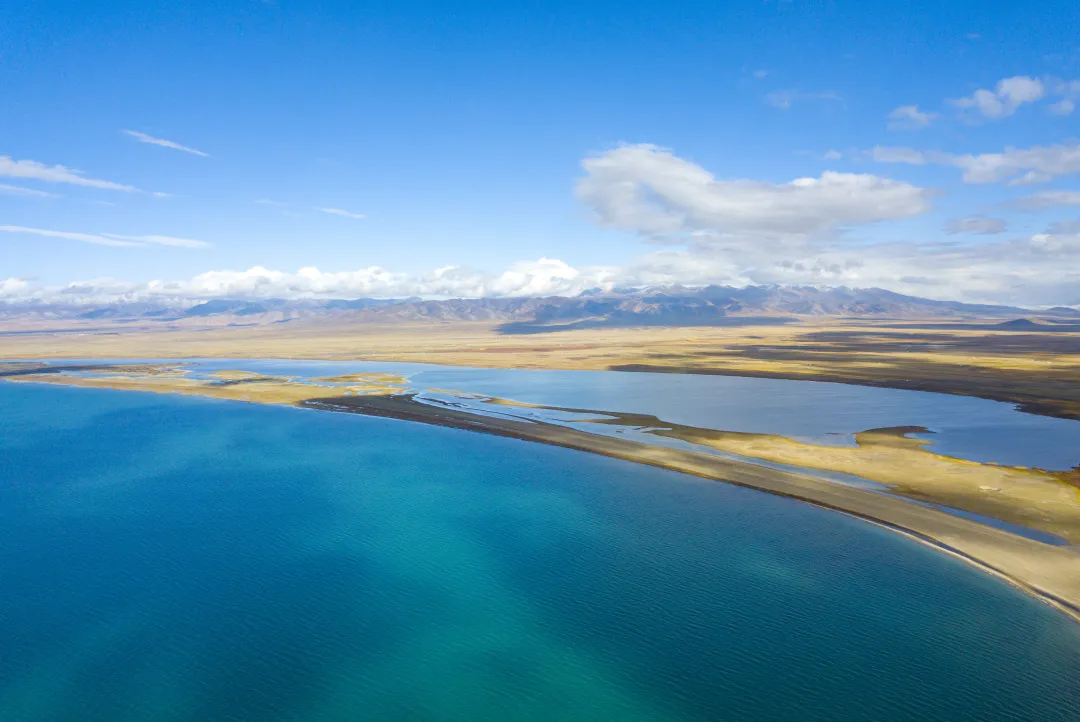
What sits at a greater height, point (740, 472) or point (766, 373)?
point (766, 373)

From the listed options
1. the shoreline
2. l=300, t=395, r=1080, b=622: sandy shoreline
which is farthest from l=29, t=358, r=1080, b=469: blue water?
l=300, t=395, r=1080, b=622: sandy shoreline

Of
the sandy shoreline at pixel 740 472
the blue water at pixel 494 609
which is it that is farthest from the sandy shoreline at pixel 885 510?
the blue water at pixel 494 609

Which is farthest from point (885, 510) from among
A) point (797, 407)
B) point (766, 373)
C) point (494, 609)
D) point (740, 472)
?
point (766, 373)

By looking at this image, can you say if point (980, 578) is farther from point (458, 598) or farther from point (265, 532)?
point (265, 532)

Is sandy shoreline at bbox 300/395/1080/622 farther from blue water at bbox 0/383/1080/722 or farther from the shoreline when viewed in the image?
the shoreline

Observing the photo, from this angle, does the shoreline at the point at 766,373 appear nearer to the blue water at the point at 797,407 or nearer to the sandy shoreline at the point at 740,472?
the blue water at the point at 797,407

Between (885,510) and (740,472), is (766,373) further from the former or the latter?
(885,510)
